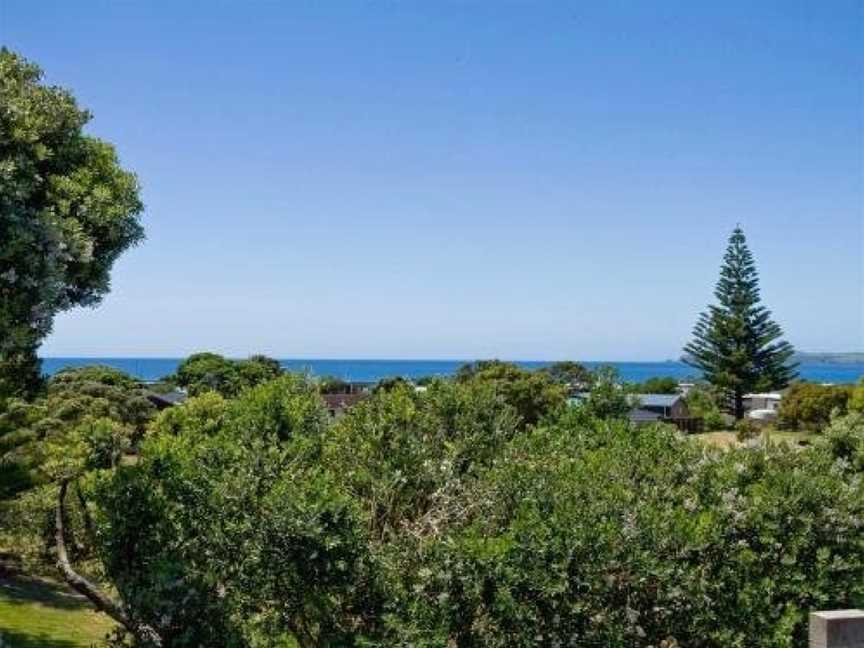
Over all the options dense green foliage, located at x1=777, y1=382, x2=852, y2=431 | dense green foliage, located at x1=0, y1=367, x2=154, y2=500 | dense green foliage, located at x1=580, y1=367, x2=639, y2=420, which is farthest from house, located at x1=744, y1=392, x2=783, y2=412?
dense green foliage, located at x1=580, y1=367, x2=639, y2=420

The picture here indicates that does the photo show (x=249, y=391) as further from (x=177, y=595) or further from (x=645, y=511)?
(x=645, y=511)

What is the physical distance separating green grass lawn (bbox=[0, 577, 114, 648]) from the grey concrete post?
820cm

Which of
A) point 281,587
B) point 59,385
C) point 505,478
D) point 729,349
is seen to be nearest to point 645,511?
point 505,478

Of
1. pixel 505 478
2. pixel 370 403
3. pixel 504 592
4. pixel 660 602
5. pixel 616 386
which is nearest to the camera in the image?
pixel 504 592

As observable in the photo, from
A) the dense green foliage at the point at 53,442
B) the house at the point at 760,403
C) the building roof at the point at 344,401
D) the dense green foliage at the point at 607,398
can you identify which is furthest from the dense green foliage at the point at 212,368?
the dense green foliage at the point at 607,398

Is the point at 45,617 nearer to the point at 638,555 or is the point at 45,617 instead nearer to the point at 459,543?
the point at 459,543

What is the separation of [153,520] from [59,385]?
33227mm

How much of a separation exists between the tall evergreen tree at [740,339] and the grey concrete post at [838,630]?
41.5 m

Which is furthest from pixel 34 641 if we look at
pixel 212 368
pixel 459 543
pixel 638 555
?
pixel 212 368

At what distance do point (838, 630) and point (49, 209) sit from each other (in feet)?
20.4

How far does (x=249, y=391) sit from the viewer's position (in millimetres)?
9109

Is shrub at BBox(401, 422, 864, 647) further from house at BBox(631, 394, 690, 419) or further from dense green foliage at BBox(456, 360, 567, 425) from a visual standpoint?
house at BBox(631, 394, 690, 419)

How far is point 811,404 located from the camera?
42.6 meters

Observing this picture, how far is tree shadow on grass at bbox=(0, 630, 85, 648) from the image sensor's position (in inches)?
442
